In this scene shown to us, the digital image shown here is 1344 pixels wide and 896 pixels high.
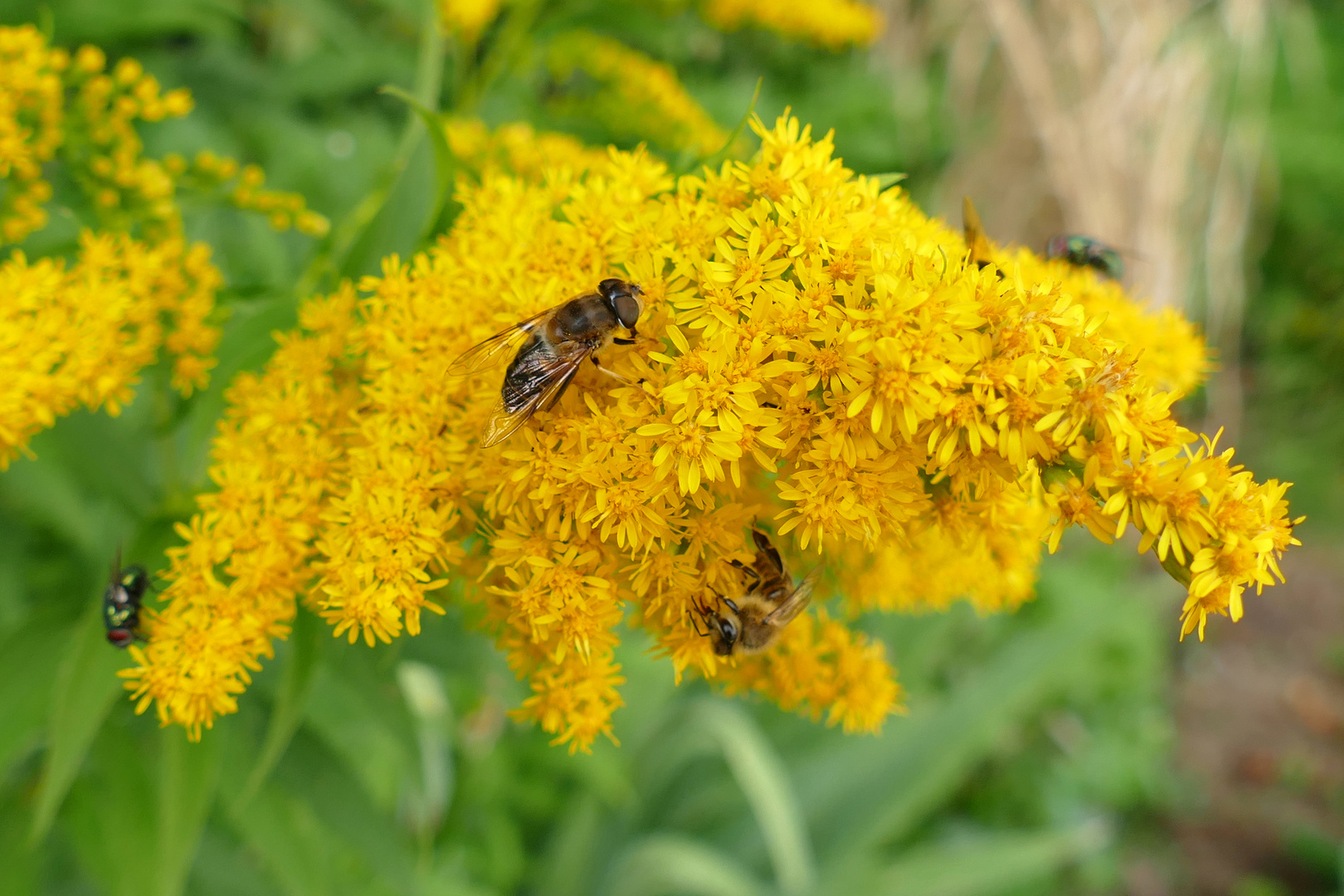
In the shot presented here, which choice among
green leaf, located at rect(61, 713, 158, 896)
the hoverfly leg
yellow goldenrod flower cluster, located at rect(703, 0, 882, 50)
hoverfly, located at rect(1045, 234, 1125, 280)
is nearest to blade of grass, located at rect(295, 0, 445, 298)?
the hoverfly leg

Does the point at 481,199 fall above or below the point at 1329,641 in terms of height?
below

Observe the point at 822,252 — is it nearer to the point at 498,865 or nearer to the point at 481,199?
the point at 481,199

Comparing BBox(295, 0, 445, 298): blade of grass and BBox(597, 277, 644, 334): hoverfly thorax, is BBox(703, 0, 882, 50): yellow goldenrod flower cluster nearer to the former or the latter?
BBox(295, 0, 445, 298): blade of grass

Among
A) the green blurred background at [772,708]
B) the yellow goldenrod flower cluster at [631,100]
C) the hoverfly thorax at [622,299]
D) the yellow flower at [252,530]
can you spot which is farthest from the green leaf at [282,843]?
the yellow goldenrod flower cluster at [631,100]

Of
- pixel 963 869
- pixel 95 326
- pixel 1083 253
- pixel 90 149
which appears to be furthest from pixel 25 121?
pixel 963 869

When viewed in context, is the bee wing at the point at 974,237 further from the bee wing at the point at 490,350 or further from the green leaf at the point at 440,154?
the green leaf at the point at 440,154

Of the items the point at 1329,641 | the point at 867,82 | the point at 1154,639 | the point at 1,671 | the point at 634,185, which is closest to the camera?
the point at 634,185

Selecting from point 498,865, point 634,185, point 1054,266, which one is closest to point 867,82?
point 1054,266
